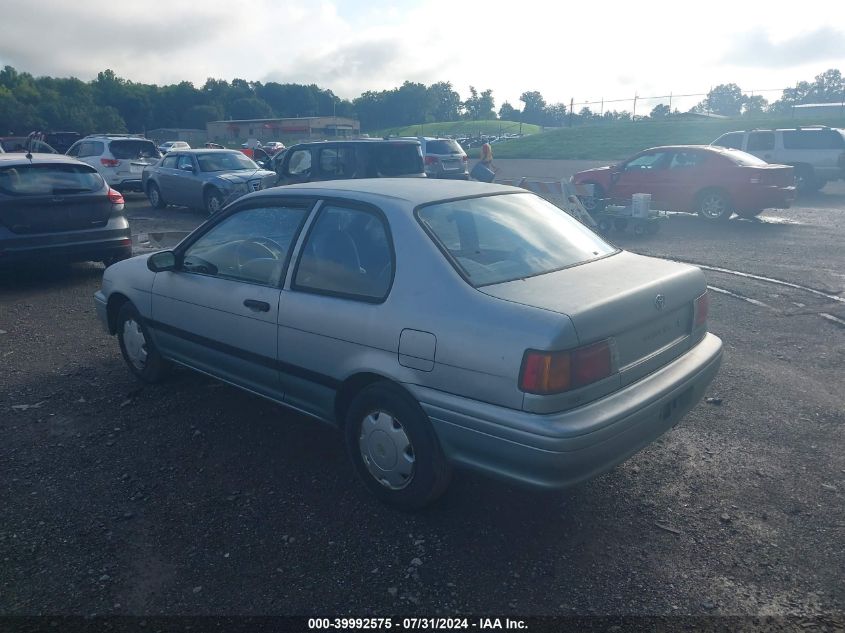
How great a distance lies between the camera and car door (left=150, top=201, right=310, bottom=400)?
4.15 m

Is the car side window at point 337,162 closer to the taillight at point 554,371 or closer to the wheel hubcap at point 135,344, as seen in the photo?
the wheel hubcap at point 135,344

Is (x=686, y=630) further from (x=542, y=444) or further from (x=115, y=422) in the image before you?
(x=115, y=422)

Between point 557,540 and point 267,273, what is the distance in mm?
2240

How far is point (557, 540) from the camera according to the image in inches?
134

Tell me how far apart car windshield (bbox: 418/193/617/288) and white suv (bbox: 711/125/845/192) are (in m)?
17.8

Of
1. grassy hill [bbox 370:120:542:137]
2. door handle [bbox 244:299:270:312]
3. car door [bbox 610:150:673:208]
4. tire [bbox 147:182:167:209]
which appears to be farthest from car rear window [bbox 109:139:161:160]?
grassy hill [bbox 370:120:542:137]

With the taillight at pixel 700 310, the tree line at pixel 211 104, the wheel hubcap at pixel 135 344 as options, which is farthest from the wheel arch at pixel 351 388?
the tree line at pixel 211 104

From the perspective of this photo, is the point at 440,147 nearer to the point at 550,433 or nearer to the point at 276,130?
the point at 550,433

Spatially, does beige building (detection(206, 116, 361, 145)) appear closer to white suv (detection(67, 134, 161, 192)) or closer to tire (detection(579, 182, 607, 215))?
white suv (detection(67, 134, 161, 192))

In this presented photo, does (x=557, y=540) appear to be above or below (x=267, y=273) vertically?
below

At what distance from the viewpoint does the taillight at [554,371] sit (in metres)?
2.97

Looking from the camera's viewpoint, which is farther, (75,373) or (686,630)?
(75,373)

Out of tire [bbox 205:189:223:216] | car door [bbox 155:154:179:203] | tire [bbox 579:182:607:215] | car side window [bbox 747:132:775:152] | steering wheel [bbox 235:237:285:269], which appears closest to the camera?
steering wheel [bbox 235:237:285:269]

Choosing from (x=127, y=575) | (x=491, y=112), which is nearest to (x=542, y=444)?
(x=127, y=575)
